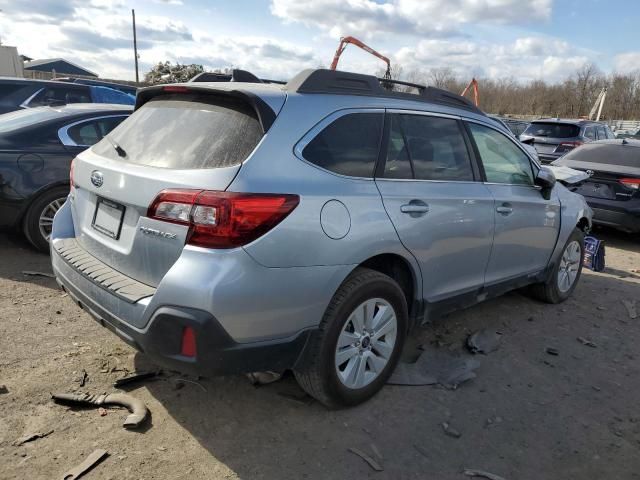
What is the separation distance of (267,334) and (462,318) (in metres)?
2.63

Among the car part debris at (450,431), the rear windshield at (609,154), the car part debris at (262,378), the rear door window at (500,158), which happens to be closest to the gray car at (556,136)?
the rear windshield at (609,154)

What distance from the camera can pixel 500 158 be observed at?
416 cm

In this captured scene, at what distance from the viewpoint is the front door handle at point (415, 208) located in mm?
3104

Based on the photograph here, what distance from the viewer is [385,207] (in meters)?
2.97

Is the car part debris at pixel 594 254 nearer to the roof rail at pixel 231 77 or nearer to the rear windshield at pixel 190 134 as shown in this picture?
the roof rail at pixel 231 77

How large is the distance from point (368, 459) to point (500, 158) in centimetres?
257

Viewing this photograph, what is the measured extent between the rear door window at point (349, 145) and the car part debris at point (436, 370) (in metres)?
1.40

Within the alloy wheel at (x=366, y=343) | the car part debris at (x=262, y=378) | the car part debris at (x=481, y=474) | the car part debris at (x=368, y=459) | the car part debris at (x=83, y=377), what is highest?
the alloy wheel at (x=366, y=343)

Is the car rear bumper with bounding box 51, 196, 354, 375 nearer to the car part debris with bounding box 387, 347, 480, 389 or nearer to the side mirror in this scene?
the car part debris with bounding box 387, 347, 480, 389

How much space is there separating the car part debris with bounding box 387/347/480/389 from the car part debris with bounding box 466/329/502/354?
137 mm

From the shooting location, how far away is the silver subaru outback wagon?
7.88ft

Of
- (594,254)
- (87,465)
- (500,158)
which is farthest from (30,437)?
(594,254)

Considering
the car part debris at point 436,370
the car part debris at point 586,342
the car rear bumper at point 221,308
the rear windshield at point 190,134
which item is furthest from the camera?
the car part debris at point 586,342

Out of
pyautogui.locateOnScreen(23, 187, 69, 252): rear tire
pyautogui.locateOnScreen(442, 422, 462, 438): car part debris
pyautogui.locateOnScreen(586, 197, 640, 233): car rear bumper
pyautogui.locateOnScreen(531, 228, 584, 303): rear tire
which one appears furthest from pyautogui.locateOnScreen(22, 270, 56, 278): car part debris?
pyautogui.locateOnScreen(586, 197, 640, 233): car rear bumper
